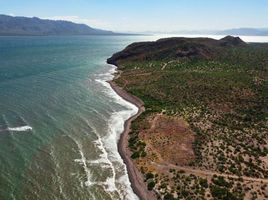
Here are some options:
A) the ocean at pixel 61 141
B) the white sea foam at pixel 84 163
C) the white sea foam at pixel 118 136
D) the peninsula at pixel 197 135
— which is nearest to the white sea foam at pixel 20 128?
the ocean at pixel 61 141

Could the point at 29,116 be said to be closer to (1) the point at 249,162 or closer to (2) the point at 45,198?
(2) the point at 45,198

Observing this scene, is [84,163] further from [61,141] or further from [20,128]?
[20,128]

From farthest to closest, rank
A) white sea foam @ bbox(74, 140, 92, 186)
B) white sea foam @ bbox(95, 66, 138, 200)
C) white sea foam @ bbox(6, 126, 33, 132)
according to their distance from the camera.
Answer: white sea foam @ bbox(6, 126, 33, 132) → white sea foam @ bbox(74, 140, 92, 186) → white sea foam @ bbox(95, 66, 138, 200)

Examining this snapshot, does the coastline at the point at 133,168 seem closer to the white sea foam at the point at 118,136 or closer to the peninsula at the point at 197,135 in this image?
the peninsula at the point at 197,135

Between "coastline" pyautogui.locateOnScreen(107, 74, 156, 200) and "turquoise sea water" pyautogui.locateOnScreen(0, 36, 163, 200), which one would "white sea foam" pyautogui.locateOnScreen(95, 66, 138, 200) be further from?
"coastline" pyautogui.locateOnScreen(107, 74, 156, 200)

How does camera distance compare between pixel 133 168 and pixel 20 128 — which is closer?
pixel 133 168

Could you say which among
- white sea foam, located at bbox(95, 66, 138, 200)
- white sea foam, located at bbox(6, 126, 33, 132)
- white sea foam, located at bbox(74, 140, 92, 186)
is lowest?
white sea foam, located at bbox(95, 66, 138, 200)

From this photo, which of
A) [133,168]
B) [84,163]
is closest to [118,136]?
[133,168]

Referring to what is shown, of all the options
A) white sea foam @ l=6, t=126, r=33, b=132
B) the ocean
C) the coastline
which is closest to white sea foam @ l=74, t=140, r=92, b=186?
the ocean

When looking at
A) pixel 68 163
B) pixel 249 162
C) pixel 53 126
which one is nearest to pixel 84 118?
pixel 53 126
